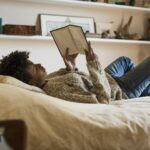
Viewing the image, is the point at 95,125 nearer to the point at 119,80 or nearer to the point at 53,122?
the point at 53,122

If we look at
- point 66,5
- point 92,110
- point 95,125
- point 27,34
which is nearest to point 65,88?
point 92,110

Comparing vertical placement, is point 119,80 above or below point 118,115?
below

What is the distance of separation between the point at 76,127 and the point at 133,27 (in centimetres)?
278

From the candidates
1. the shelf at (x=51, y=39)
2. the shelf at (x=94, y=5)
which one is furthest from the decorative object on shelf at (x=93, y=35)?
the shelf at (x=94, y=5)

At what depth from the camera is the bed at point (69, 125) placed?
0.95 meters

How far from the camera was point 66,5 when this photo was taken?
311 centimetres

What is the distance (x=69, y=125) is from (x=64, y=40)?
81 cm

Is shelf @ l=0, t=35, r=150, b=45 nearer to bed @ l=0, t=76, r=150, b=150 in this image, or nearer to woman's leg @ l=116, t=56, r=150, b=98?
woman's leg @ l=116, t=56, r=150, b=98

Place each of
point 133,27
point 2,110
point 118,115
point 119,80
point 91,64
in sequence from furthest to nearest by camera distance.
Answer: point 133,27
point 119,80
point 91,64
point 118,115
point 2,110

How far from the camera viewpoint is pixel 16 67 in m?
1.56

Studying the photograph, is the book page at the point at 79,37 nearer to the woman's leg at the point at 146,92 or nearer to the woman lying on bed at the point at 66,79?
the woman lying on bed at the point at 66,79

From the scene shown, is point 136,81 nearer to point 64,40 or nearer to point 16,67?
point 64,40

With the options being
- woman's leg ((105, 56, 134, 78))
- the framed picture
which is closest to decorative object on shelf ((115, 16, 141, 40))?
the framed picture

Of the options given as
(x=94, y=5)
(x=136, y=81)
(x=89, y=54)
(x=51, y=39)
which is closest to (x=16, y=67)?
(x=89, y=54)
